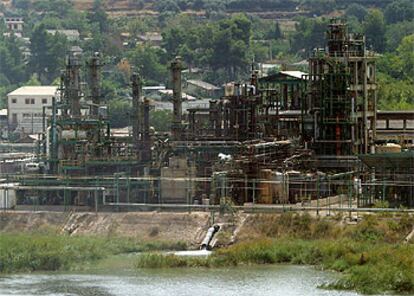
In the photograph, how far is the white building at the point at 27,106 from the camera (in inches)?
3398

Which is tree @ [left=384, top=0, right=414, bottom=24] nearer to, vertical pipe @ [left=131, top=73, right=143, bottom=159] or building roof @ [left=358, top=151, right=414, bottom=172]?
vertical pipe @ [left=131, top=73, right=143, bottom=159]

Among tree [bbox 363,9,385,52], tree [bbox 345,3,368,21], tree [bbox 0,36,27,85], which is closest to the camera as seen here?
tree [bbox 0,36,27,85]

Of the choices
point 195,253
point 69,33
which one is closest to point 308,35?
point 69,33

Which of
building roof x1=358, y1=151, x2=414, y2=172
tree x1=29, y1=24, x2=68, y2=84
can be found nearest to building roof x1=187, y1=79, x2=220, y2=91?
tree x1=29, y1=24, x2=68, y2=84

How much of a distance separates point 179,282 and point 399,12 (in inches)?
2456

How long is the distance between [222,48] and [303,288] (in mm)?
54593

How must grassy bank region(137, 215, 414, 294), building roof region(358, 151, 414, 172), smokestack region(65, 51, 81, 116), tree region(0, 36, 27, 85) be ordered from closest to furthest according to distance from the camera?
grassy bank region(137, 215, 414, 294), building roof region(358, 151, 414, 172), smokestack region(65, 51, 81, 116), tree region(0, 36, 27, 85)

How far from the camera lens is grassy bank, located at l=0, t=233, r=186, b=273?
50156 mm

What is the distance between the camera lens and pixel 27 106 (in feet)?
288

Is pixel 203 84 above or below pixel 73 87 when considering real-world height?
below

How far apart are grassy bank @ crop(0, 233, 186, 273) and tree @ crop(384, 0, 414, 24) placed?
5396 cm

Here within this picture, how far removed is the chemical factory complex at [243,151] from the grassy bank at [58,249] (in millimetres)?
3323

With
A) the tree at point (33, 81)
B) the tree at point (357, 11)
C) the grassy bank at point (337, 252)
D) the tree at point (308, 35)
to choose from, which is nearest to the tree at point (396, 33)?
the tree at point (308, 35)

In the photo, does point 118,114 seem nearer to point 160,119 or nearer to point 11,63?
point 160,119
